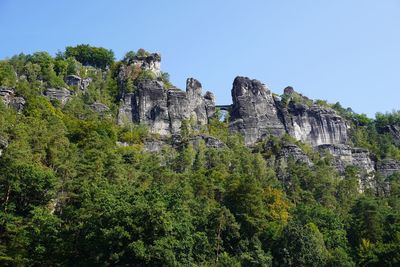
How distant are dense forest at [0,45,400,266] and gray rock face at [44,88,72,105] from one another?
3.41 feet

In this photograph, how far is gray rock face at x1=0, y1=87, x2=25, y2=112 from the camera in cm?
5721

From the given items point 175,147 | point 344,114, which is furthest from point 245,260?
point 344,114

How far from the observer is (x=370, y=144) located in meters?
87.5

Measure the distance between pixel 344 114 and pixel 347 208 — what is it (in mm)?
45466

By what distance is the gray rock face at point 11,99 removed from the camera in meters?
57.2

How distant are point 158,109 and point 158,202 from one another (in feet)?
167

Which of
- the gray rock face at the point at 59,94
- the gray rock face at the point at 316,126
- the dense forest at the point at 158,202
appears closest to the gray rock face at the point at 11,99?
the dense forest at the point at 158,202

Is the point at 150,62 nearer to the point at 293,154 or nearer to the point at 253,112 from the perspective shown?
the point at 253,112

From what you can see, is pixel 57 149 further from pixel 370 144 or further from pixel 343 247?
pixel 370 144

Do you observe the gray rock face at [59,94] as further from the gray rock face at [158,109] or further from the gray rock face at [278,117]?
the gray rock face at [278,117]

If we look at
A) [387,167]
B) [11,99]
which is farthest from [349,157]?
[11,99]

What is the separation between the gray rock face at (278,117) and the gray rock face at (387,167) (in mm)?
8743

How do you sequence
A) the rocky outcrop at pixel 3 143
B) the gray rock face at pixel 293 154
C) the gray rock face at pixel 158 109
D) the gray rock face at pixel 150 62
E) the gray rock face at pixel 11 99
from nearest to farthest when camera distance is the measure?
the rocky outcrop at pixel 3 143
the gray rock face at pixel 11 99
the gray rock face at pixel 293 154
the gray rock face at pixel 158 109
the gray rock face at pixel 150 62

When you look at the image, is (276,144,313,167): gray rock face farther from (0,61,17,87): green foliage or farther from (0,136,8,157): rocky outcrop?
(0,136,8,157): rocky outcrop
